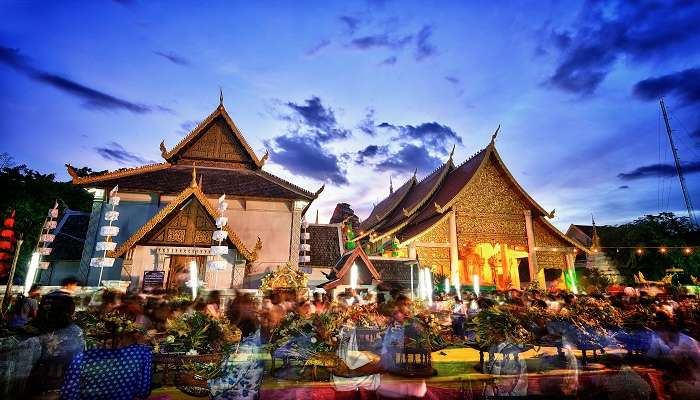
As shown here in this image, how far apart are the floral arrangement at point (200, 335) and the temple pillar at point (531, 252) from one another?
14885 mm

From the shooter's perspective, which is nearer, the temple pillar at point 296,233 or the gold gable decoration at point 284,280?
the gold gable decoration at point 284,280

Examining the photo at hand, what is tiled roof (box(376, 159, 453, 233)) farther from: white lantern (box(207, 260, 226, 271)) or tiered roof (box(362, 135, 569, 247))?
white lantern (box(207, 260, 226, 271))

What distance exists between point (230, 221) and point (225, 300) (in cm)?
463

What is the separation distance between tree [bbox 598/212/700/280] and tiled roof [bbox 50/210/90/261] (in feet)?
98.8

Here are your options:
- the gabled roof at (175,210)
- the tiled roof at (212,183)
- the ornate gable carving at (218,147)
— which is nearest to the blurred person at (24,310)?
the gabled roof at (175,210)

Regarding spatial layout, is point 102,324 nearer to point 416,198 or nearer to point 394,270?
point 394,270

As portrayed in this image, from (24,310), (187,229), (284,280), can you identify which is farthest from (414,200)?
(24,310)

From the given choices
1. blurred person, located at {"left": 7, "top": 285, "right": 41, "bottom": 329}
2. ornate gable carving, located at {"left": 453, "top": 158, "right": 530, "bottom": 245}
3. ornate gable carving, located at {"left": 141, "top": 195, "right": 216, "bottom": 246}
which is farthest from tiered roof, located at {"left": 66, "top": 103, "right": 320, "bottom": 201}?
ornate gable carving, located at {"left": 453, "top": 158, "right": 530, "bottom": 245}

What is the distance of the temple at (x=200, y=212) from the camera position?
11.6 metres

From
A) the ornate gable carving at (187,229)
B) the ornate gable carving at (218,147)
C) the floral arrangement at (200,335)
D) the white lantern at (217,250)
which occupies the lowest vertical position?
the floral arrangement at (200,335)

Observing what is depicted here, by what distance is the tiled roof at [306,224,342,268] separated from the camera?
16.9 metres

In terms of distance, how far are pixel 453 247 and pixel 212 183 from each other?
11.3 meters

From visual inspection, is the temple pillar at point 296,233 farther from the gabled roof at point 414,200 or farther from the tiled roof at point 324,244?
the gabled roof at point 414,200

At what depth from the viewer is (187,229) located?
38.6ft
